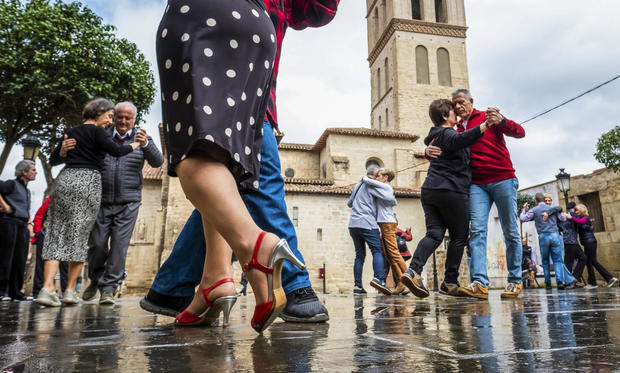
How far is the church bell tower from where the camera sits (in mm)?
36312

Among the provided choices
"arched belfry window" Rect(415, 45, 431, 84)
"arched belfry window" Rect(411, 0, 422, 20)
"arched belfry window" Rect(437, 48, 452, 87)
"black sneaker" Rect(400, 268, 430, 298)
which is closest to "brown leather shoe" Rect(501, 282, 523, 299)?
"black sneaker" Rect(400, 268, 430, 298)

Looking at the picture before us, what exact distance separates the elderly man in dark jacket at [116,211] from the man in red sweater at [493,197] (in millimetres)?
2975

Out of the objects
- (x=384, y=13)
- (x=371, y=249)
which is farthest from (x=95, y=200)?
(x=384, y=13)

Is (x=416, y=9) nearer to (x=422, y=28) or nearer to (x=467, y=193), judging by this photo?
(x=422, y=28)

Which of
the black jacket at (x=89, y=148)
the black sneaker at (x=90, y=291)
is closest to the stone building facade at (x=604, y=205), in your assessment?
the black sneaker at (x=90, y=291)

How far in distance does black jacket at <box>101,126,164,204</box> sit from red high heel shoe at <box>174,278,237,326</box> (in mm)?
2944

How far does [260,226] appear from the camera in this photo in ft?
6.72

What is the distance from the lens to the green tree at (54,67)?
14.0 m

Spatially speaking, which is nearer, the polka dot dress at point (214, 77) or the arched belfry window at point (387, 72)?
the polka dot dress at point (214, 77)

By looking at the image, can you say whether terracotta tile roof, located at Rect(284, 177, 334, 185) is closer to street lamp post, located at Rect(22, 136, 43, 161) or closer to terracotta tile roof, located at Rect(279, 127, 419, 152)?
terracotta tile roof, located at Rect(279, 127, 419, 152)

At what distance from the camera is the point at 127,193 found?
449 cm

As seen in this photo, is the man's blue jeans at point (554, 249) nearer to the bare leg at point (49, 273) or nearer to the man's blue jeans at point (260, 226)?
the man's blue jeans at point (260, 226)

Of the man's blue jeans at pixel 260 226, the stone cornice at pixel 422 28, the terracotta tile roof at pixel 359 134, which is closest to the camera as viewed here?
the man's blue jeans at pixel 260 226

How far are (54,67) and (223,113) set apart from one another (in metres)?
15.9
